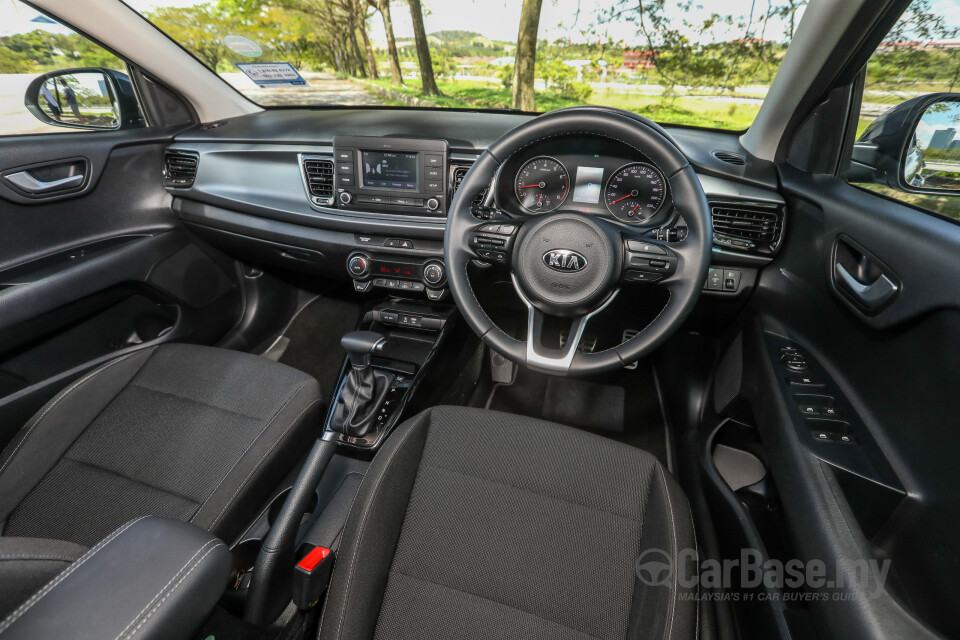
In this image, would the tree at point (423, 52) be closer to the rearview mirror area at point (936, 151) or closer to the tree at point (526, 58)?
the tree at point (526, 58)

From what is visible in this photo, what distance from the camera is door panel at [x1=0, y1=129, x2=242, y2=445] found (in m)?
1.73

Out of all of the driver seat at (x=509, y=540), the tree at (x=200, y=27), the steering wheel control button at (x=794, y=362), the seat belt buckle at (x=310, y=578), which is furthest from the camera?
the tree at (x=200, y=27)

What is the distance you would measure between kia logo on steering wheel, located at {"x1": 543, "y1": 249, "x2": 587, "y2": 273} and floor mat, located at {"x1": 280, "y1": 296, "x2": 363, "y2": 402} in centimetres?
162

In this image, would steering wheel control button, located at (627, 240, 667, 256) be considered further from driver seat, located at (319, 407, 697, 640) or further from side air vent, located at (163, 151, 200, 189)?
side air vent, located at (163, 151, 200, 189)

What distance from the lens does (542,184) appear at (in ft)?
5.25

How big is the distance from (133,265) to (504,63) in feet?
5.98

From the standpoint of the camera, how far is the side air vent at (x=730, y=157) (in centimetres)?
174

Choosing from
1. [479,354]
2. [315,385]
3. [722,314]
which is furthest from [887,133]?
[315,385]

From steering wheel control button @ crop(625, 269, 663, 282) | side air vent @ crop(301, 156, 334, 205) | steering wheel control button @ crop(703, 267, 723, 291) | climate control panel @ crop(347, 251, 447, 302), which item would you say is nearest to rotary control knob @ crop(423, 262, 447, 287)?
climate control panel @ crop(347, 251, 447, 302)

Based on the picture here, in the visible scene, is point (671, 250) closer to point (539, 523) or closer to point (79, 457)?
point (539, 523)

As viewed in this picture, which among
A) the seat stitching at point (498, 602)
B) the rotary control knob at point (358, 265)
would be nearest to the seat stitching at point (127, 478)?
the seat stitching at point (498, 602)

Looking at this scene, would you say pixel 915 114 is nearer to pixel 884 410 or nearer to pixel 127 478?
pixel 884 410

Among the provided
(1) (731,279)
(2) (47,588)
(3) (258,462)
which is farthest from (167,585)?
(1) (731,279)

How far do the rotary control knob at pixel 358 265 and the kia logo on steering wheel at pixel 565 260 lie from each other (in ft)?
3.31
